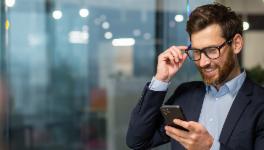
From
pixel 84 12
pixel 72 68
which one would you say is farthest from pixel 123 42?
pixel 72 68

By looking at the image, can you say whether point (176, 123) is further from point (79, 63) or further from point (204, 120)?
point (79, 63)

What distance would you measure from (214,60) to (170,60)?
242 millimetres

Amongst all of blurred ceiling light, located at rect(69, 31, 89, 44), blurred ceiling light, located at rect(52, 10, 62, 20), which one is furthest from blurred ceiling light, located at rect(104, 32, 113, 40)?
blurred ceiling light, located at rect(52, 10, 62, 20)

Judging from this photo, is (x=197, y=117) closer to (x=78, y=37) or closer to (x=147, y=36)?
(x=147, y=36)

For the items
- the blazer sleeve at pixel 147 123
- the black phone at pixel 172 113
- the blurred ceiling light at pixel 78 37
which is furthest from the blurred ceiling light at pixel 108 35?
the black phone at pixel 172 113

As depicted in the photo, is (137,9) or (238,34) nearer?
(238,34)

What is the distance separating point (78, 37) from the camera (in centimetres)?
469

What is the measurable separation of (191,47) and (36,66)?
345 cm

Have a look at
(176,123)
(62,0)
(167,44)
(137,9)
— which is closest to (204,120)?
(176,123)

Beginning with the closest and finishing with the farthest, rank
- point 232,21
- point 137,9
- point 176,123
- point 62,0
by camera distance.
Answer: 1. point 176,123
2. point 232,21
3. point 137,9
4. point 62,0

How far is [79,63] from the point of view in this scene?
190 inches

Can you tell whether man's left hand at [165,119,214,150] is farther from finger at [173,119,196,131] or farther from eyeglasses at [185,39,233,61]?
eyeglasses at [185,39,233,61]

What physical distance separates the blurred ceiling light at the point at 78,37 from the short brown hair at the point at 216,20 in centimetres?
309

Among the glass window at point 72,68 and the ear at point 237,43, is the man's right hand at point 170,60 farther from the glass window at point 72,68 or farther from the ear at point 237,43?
the glass window at point 72,68
